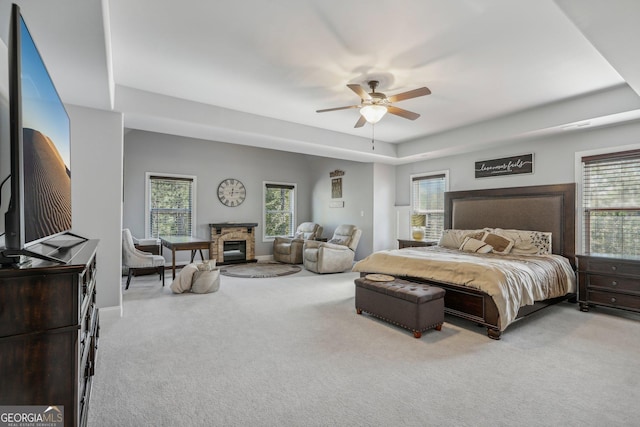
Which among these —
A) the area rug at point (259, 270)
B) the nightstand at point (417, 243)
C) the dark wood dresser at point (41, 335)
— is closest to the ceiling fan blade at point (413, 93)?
the dark wood dresser at point (41, 335)

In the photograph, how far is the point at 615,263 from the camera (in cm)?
371

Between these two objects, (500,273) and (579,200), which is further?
(579,200)

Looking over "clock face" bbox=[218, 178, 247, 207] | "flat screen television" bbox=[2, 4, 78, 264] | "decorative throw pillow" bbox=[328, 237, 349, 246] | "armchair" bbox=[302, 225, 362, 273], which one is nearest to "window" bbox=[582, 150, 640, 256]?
"armchair" bbox=[302, 225, 362, 273]

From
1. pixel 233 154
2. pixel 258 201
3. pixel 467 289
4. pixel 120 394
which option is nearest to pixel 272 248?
pixel 258 201

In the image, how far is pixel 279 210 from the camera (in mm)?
8672

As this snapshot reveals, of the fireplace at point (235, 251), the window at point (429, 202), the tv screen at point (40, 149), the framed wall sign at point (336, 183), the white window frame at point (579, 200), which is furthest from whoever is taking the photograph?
the framed wall sign at point (336, 183)

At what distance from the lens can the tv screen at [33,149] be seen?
115 cm

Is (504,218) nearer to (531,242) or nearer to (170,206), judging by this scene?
(531,242)

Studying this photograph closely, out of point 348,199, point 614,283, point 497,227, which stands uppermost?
point 348,199

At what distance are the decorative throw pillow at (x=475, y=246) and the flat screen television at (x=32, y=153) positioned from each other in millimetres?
4748

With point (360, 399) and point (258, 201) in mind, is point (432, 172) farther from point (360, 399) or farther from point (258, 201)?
point (360, 399)

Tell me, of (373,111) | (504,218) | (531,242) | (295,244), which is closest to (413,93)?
(373,111)

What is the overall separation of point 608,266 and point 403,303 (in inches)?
103

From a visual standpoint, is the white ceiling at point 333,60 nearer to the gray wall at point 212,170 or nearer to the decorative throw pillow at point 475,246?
the decorative throw pillow at point 475,246
